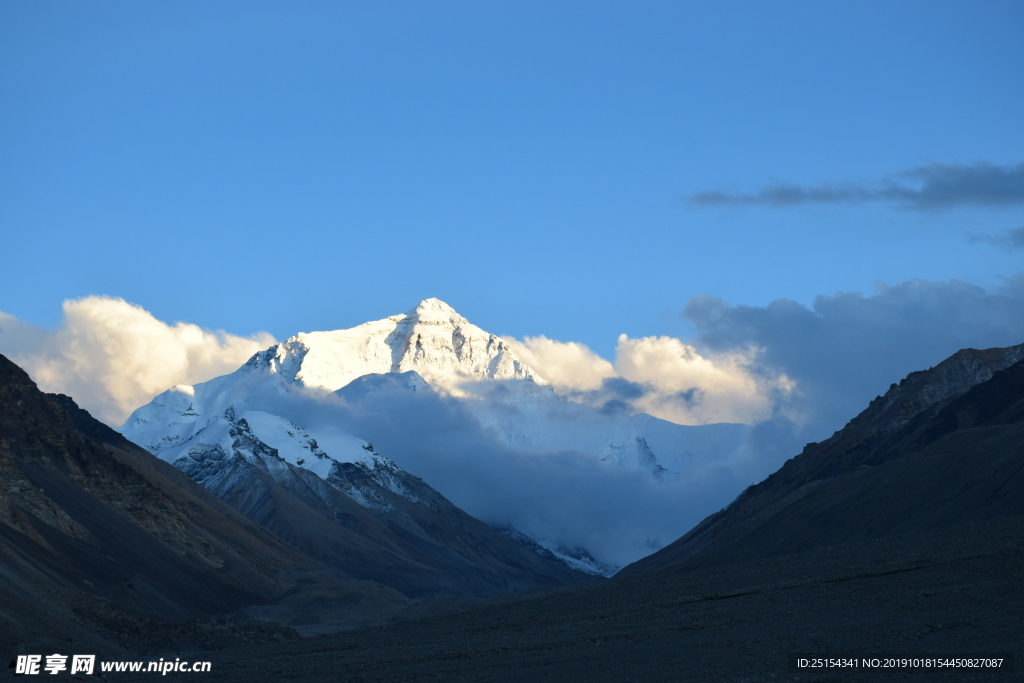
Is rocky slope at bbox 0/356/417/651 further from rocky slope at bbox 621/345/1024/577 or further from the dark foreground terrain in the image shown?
rocky slope at bbox 621/345/1024/577

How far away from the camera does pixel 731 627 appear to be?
5712 centimetres

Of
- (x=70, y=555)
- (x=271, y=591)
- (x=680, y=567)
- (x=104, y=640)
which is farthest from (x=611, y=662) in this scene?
(x=271, y=591)

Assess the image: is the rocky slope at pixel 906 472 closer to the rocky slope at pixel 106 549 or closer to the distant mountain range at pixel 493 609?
the distant mountain range at pixel 493 609

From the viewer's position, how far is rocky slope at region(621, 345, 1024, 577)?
286ft

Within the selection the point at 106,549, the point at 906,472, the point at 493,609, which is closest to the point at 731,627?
the point at 493,609

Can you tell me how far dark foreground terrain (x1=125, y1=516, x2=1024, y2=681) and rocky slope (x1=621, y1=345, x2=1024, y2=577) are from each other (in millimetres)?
12273

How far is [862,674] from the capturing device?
1629 inches

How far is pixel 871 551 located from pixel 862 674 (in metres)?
34.6

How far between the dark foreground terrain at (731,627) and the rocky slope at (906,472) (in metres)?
12.3

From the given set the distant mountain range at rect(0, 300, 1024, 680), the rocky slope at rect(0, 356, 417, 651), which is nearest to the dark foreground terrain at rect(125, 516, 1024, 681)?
the distant mountain range at rect(0, 300, 1024, 680)

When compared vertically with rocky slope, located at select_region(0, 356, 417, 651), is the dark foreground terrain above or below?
below

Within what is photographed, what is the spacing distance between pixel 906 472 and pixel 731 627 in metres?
48.9

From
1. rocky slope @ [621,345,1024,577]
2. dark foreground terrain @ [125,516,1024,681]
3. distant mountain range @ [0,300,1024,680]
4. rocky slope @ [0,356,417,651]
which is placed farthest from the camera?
rocky slope @ [621,345,1024,577]

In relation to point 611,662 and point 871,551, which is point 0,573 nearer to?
point 611,662
